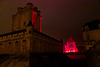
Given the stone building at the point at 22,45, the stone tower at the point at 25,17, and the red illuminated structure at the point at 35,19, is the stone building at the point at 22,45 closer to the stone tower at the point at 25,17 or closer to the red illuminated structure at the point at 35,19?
the stone tower at the point at 25,17

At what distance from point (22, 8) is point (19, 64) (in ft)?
111

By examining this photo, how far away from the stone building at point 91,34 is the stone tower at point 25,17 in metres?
24.4

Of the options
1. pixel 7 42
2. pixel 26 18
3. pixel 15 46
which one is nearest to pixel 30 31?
pixel 15 46

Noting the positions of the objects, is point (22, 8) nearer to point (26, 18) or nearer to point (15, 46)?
point (26, 18)

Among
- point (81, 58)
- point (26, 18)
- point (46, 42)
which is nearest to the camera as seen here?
point (46, 42)

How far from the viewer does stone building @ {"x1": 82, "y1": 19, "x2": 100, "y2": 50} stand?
32.4 metres

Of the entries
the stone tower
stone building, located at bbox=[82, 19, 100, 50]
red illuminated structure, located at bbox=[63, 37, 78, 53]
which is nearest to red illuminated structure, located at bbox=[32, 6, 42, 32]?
the stone tower

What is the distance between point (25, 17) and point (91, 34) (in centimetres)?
3275

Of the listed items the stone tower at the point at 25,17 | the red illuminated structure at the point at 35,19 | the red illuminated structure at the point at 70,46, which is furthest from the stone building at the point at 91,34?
the red illuminated structure at the point at 70,46

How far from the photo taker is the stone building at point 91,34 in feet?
106

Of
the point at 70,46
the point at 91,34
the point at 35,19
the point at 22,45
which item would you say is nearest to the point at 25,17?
the point at 35,19

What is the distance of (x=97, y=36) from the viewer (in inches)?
1294

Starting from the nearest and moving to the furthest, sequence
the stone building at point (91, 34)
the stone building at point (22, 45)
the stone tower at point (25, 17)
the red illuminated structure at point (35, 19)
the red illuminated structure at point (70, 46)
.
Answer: the stone building at point (22, 45) → the stone building at point (91, 34) → the stone tower at point (25, 17) → the red illuminated structure at point (35, 19) → the red illuminated structure at point (70, 46)

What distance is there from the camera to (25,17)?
134 ft
